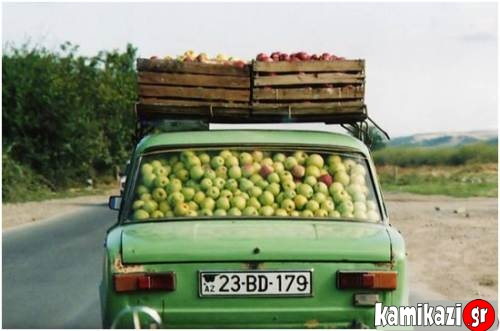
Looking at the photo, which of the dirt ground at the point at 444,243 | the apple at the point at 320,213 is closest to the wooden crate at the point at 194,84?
the apple at the point at 320,213

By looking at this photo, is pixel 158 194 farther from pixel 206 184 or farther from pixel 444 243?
pixel 444 243

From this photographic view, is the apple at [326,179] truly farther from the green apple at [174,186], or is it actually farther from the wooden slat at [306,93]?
the wooden slat at [306,93]

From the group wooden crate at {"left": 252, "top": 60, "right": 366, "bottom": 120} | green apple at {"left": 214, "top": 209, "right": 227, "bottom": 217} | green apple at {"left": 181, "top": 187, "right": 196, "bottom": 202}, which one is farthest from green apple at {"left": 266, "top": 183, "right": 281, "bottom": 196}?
wooden crate at {"left": 252, "top": 60, "right": 366, "bottom": 120}

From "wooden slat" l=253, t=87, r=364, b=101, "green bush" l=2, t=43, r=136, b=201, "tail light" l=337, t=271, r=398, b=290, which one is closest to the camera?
"tail light" l=337, t=271, r=398, b=290

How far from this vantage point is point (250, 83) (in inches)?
361

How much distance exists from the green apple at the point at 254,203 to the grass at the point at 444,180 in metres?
39.9

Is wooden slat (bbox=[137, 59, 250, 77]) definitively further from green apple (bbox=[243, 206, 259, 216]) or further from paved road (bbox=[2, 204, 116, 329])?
paved road (bbox=[2, 204, 116, 329])

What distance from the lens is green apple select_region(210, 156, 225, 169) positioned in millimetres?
7527

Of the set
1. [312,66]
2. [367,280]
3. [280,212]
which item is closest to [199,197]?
[280,212]

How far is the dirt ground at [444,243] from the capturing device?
1355 centimetres

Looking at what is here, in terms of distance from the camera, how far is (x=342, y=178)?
24.4ft

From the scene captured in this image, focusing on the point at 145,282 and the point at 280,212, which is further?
the point at 280,212

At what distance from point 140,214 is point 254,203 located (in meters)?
0.70

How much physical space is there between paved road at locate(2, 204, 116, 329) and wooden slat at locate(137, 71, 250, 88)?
2396 millimetres
